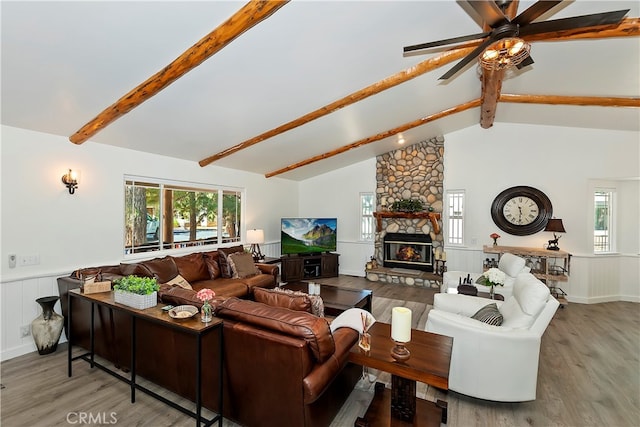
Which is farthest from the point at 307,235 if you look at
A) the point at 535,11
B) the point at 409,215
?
the point at 535,11

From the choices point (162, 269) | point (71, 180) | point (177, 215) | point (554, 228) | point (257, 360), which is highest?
point (71, 180)

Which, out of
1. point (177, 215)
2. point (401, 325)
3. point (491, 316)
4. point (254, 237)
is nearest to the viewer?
point (401, 325)

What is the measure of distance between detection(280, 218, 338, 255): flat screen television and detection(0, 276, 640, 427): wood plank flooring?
4.27 metres

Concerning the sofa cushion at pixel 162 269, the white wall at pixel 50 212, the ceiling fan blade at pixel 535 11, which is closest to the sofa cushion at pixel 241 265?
the sofa cushion at pixel 162 269

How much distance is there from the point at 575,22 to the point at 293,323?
277 centimetres

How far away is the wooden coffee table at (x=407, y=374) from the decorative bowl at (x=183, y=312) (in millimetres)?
1242

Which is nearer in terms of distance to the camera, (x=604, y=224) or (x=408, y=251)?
(x=604, y=224)

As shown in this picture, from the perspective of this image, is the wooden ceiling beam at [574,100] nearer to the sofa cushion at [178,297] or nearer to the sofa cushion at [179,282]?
the sofa cushion at [178,297]

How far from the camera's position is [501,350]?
7.72 feet

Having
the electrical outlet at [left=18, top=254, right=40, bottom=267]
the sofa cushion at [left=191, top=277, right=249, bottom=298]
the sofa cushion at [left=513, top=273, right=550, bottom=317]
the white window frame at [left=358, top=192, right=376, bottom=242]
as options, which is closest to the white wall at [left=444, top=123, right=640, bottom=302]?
the white window frame at [left=358, top=192, right=376, bottom=242]

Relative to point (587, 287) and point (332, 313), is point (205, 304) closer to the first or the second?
point (332, 313)

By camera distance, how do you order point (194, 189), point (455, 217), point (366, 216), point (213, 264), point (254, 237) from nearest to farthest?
point (213, 264)
point (194, 189)
point (254, 237)
point (455, 217)
point (366, 216)

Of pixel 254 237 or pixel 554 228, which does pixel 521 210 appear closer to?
pixel 554 228

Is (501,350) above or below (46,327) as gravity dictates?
above
